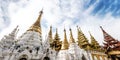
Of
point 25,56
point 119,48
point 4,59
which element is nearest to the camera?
point 4,59

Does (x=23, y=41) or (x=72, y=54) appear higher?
(x=23, y=41)

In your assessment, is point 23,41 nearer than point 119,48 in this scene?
Yes

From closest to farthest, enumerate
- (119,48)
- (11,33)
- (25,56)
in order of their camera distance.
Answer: (25,56), (11,33), (119,48)

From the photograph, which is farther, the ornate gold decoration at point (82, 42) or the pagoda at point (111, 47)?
the ornate gold decoration at point (82, 42)

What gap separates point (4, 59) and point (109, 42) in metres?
25.1

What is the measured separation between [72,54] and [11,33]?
10.9 meters

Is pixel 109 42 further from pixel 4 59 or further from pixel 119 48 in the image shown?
pixel 4 59

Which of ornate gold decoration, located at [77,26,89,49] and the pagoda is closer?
the pagoda

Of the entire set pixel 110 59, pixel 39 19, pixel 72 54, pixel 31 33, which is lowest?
pixel 110 59

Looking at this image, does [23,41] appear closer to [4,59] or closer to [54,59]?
[4,59]

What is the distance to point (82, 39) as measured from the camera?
3162 cm

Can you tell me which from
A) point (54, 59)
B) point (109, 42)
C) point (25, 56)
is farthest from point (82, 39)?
point (25, 56)

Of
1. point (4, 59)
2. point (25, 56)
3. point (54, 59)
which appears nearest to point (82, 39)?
point (54, 59)

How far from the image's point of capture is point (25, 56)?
18.4 metres
